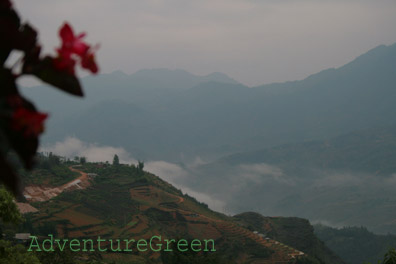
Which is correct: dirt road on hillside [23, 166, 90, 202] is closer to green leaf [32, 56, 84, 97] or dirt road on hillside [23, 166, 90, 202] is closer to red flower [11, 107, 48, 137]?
green leaf [32, 56, 84, 97]

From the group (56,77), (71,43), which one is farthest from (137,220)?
(71,43)

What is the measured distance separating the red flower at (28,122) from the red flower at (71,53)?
0.24 metres

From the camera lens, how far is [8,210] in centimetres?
905

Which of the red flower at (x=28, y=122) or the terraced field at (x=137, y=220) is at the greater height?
the terraced field at (x=137, y=220)

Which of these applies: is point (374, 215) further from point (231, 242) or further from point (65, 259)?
point (65, 259)

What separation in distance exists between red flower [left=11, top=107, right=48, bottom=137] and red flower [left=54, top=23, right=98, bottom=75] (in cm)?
24

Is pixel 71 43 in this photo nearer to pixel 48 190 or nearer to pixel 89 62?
pixel 89 62

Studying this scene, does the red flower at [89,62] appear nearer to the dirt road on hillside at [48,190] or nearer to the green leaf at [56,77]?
the green leaf at [56,77]

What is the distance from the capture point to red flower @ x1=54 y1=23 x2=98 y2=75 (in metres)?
1.65

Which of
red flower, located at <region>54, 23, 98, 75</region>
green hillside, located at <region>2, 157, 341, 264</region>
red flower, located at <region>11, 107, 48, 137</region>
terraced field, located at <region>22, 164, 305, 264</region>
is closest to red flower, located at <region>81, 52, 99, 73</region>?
red flower, located at <region>54, 23, 98, 75</region>

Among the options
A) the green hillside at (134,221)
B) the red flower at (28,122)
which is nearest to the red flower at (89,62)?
the red flower at (28,122)

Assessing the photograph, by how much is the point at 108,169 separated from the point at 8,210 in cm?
5728

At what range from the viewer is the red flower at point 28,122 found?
1.54m

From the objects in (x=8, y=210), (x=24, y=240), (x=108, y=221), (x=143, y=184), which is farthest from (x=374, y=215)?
(x=8, y=210)
